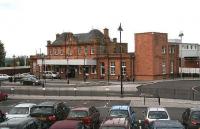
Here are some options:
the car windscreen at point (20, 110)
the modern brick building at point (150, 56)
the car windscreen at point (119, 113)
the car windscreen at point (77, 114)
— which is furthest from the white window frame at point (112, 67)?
the car windscreen at point (77, 114)

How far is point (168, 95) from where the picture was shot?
5203 cm

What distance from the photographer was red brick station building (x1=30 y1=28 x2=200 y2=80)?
8181 cm

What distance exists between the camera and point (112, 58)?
84.1 metres

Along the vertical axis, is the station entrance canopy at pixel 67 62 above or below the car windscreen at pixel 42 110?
above

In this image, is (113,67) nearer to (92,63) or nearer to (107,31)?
(92,63)

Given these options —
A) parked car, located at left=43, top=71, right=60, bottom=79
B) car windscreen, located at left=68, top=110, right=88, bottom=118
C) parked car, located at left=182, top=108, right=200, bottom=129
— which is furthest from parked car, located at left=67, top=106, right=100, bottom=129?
parked car, located at left=43, top=71, right=60, bottom=79

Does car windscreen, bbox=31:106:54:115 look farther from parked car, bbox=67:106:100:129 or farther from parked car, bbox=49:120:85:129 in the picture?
parked car, bbox=49:120:85:129

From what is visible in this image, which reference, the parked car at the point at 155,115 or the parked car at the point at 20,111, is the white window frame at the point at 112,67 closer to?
the parked car at the point at 20,111

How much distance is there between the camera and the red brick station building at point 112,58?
81.8 metres

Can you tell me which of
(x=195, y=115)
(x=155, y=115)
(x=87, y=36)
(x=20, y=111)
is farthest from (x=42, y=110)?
(x=87, y=36)

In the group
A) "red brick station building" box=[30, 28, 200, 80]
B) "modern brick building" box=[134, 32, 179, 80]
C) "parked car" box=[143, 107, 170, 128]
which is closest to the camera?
"parked car" box=[143, 107, 170, 128]

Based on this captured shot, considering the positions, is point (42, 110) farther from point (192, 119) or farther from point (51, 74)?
point (51, 74)

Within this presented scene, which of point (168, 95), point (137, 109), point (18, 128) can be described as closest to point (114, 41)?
point (168, 95)

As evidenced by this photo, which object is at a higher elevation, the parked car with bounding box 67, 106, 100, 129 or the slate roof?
the slate roof
